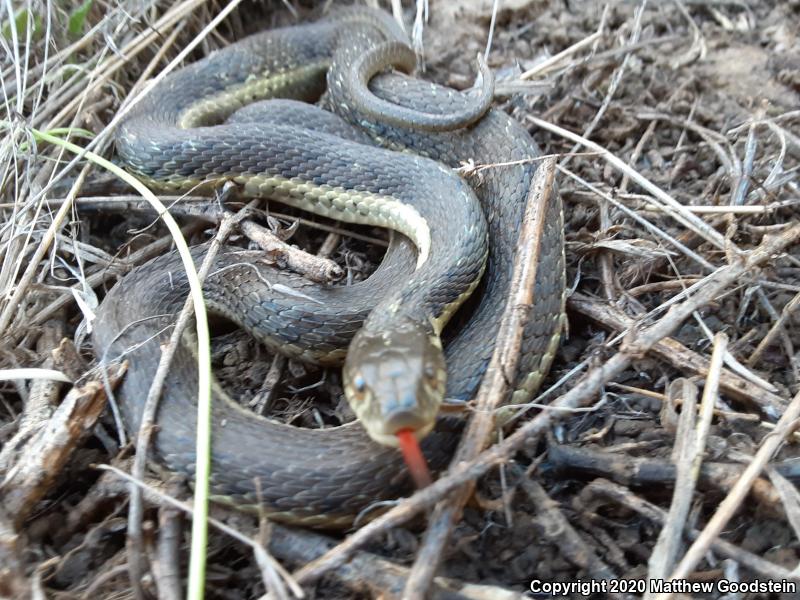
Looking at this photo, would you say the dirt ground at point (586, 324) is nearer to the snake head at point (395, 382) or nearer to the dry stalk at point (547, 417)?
the dry stalk at point (547, 417)

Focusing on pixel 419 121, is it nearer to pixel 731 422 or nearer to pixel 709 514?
pixel 731 422

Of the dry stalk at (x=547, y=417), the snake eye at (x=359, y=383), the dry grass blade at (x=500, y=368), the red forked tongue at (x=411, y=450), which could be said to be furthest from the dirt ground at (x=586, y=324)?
the snake eye at (x=359, y=383)

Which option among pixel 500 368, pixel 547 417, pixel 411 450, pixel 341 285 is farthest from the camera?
pixel 341 285

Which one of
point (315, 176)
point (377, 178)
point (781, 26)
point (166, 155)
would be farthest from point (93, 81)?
point (781, 26)

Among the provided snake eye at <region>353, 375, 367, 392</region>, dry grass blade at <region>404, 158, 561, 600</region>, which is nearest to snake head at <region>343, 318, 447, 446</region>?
snake eye at <region>353, 375, 367, 392</region>

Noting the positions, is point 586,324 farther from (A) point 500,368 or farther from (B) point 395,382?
(B) point 395,382

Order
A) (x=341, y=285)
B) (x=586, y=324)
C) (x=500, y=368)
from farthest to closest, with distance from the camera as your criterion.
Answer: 1. (x=341, y=285)
2. (x=586, y=324)
3. (x=500, y=368)

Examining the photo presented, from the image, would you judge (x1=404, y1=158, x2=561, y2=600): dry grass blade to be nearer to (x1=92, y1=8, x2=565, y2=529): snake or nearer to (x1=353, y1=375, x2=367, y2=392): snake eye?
(x1=92, y1=8, x2=565, y2=529): snake

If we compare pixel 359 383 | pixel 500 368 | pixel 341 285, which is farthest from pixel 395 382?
pixel 341 285
